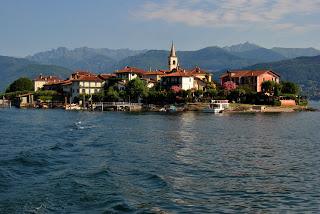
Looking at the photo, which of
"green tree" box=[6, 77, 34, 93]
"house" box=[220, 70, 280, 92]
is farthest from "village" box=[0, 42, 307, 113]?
"green tree" box=[6, 77, 34, 93]

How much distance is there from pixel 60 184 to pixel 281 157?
18445mm

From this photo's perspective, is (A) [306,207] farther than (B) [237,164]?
No

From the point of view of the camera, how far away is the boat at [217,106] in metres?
105

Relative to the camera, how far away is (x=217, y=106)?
107m

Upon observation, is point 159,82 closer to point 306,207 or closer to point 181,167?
point 181,167

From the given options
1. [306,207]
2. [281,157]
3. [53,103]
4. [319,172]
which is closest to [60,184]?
[306,207]

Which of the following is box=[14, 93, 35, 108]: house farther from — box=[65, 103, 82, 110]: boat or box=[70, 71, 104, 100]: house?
box=[65, 103, 82, 110]: boat

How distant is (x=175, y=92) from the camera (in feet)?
391

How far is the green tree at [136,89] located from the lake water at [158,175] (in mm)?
71418

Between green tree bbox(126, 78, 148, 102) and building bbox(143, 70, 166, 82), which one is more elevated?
building bbox(143, 70, 166, 82)

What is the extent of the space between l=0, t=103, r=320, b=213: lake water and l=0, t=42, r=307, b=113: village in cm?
6070

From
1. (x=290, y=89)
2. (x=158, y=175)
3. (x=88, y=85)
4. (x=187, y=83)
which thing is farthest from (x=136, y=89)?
(x=158, y=175)

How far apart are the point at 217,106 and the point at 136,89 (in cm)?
2449

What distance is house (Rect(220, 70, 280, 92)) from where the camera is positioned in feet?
413
